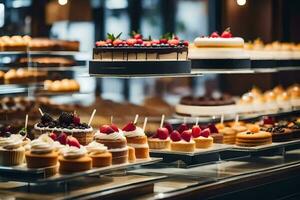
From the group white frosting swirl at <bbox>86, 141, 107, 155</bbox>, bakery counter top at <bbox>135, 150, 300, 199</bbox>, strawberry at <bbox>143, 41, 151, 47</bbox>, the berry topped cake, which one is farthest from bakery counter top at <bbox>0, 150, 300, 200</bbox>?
strawberry at <bbox>143, 41, 151, 47</bbox>

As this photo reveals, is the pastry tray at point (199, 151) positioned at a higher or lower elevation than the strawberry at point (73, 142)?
lower

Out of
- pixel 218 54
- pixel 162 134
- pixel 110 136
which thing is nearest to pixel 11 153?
pixel 110 136

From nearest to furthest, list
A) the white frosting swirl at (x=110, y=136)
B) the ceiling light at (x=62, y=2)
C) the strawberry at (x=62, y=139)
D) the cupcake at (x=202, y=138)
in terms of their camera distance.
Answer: the strawberry at (x=62, y=139)
the white frosting swirl at (x=110, y=136)
the cupcake at (x=202, y=138)
the ceiling light at (x=62, y=2)

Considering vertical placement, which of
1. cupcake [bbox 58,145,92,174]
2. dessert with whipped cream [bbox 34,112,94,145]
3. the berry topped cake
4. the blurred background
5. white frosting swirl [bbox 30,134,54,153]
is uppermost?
the blurred background

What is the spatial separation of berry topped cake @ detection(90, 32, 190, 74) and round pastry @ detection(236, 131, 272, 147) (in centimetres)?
83

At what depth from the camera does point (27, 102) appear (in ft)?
25.2

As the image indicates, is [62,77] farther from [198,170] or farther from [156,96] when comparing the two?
[198,170]

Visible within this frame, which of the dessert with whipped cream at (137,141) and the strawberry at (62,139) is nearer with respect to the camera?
the strawberry at (62,139)

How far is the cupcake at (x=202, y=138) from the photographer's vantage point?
5754mm

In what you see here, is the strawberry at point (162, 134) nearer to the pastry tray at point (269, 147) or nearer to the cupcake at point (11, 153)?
the pastry tray at point (269, 147)

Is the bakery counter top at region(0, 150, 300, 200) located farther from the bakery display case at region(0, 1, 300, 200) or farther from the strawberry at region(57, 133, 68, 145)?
the strawberry at region(57, 133, 68, 145)

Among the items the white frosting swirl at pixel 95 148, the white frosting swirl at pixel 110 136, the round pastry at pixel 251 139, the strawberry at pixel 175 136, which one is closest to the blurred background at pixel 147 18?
the round pastry at pixel 251 139

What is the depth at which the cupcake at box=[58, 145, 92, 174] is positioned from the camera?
4605mm

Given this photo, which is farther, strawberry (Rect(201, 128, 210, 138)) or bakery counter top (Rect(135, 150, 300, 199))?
strawberry (Rect(201, 128, 210, 138))
